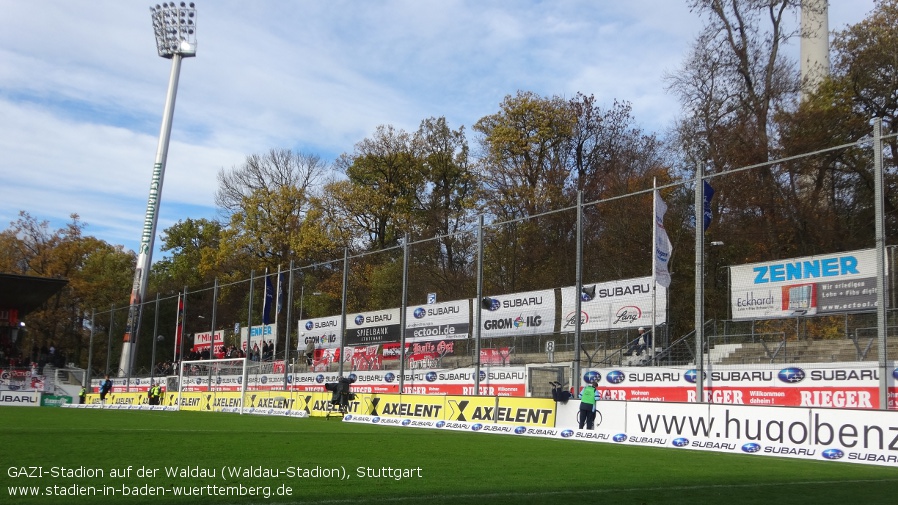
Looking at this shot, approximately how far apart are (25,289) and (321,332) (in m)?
24.1

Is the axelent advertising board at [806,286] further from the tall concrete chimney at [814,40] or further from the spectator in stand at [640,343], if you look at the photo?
the tall concrete chimney at [814,40]

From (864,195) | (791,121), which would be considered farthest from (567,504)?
(791,121)

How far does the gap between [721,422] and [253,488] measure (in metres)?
12.6

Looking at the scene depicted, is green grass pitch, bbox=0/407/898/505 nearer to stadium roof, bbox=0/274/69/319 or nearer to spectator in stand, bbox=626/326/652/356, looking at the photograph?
spectator in stand, bbox=626/326/652/356

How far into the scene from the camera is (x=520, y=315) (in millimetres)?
27859

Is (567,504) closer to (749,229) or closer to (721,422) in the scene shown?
(721,422)

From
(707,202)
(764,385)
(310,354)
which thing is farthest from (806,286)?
(310,354)

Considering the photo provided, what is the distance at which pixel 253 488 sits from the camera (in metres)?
9.13

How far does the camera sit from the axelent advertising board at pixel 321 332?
3803cm

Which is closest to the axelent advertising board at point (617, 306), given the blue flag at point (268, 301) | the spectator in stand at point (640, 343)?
the spectator in stand at point (640, 343)

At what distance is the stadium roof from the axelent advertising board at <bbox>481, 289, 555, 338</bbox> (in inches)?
1254

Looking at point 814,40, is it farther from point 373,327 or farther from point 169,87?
point 169,87

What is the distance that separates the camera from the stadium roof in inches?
1980

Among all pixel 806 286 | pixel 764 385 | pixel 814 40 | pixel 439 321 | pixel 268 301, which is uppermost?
pixel 814 40
